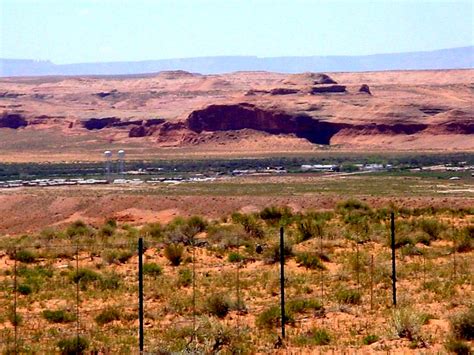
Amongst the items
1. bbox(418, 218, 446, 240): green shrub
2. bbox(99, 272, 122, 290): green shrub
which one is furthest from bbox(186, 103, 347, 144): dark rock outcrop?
bbox(99, 272, 122, 290): green shrub

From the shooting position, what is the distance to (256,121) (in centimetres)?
14725

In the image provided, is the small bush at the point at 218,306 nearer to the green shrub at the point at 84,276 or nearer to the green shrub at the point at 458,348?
the green shrub at the point at 84,276

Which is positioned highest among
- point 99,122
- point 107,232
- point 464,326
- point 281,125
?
point 464,326

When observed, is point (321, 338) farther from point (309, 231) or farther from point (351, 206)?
point (351, 206)

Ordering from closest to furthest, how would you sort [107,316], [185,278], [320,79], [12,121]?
[107,316], [185,278], [12,121], [320,79]

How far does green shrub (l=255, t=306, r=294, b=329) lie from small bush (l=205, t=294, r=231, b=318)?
1091mm

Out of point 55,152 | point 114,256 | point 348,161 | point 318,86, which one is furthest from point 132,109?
point 114,256

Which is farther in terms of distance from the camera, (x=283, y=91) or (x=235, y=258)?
(x=283, y=91)

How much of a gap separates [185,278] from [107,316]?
4736mm

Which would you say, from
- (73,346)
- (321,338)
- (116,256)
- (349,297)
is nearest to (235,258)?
(116,256)

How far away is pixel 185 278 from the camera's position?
83.8ft

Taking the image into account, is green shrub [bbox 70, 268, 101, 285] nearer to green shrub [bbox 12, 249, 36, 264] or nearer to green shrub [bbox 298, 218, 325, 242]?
green shrub [bbox 12, 249, 36, 264]

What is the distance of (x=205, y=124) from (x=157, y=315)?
128 meters

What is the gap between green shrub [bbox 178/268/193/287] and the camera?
82.6 ft
